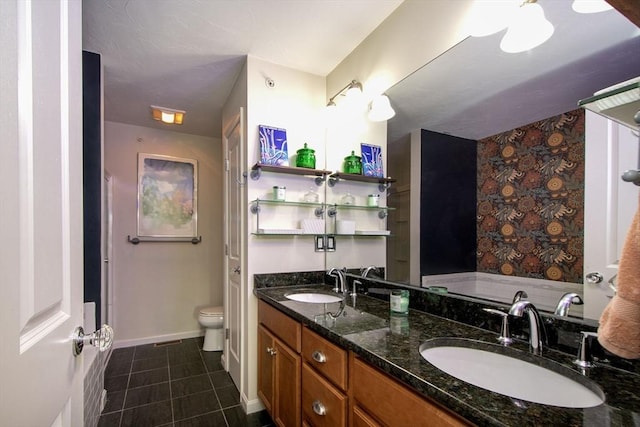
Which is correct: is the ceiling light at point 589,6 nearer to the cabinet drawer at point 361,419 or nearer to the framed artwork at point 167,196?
the cabinet drawer at point 361,419

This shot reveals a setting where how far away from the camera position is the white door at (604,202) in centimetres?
85

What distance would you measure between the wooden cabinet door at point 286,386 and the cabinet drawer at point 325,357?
0.13 m

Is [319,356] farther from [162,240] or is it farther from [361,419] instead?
[162,240]

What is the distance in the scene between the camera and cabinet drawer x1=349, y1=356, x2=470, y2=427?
0.73 m

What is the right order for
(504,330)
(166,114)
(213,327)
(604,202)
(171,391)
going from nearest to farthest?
1. (604,202)
2. (504,330)
3. (171,391)
4. (166,114)
5. (213,327)

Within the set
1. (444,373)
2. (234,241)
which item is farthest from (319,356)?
(234,241)

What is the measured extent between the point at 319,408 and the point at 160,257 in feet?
9.31

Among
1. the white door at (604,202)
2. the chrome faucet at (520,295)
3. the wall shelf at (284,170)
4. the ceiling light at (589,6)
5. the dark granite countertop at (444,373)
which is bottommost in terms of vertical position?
the dark granite countertop at (444,373)

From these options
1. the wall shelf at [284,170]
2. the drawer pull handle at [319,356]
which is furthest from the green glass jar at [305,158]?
the drawer pull handle at [319,356]

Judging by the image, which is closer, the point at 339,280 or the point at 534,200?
the point at 534,200

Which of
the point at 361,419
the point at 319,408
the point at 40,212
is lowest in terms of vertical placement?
the point at 319,408

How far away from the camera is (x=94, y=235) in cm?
194

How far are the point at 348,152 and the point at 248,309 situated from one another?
133cm

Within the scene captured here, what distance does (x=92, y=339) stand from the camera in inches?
30.7
